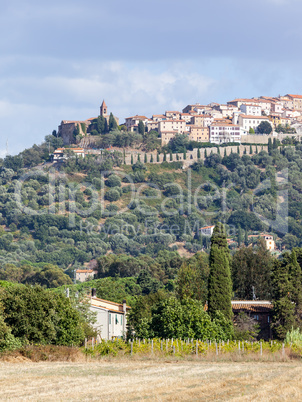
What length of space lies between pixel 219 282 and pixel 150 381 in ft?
91.0

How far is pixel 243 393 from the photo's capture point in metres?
17.6

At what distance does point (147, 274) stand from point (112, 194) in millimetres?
74533

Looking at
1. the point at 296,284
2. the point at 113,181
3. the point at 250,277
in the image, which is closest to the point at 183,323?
the point at 296,284

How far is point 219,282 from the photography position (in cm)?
4700

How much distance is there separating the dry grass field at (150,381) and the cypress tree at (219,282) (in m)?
21.3

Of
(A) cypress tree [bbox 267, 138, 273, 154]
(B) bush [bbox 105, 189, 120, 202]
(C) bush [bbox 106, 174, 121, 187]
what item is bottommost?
(B) bush [bbox 105, 189, 120, 202]

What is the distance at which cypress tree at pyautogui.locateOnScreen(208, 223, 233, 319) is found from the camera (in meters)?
46.2

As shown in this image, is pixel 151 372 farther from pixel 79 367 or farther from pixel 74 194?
pixel 74 194

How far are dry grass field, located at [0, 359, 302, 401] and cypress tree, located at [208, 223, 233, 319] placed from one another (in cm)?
2129

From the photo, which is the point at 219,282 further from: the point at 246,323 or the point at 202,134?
the point at 202,134

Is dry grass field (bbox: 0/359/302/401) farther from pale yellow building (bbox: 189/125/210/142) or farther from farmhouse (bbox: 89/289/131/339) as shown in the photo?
pale yellow building (bbox: 189/125/210/142)

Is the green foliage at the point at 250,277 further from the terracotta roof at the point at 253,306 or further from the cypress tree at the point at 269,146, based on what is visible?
the cypress tree at the point at 269,146

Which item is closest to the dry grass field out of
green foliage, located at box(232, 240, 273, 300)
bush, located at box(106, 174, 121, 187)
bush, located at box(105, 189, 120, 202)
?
green foliage, located at box(232, 240, 273, 300)

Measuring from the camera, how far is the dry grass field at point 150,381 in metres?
17.2
